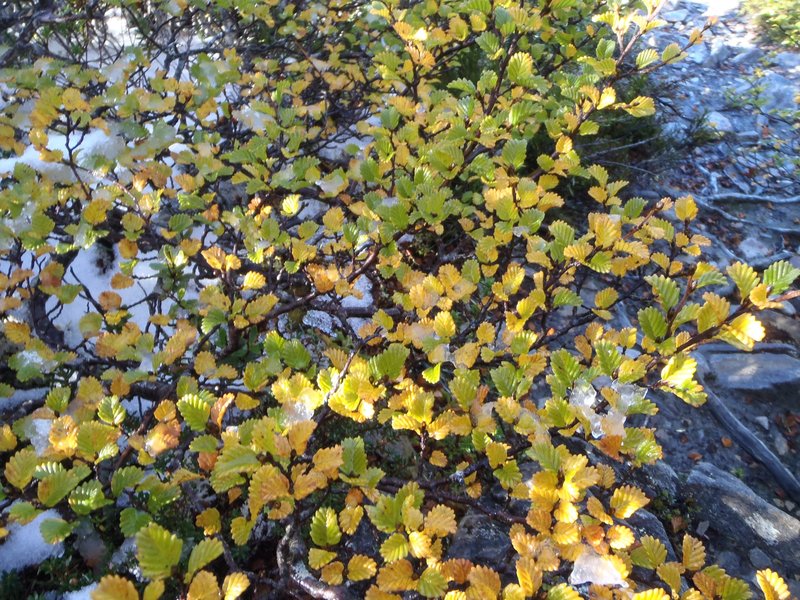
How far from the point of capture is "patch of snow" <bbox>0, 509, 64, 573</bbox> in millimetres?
1538

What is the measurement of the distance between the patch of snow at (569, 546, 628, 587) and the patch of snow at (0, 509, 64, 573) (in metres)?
1.48

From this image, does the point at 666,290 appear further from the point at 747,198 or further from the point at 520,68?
the point at 747,198

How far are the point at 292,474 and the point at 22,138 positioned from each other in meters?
2.70

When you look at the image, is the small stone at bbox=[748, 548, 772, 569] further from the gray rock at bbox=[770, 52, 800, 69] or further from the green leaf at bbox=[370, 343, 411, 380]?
the gray rock at bbox=[770, 52, 800, 69]

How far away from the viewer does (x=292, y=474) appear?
117 cm

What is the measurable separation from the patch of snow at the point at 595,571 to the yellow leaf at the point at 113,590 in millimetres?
922

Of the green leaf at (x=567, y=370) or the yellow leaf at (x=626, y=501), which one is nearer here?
the yellow leaf at (x=626, y=501)

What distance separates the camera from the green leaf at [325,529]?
1237mm

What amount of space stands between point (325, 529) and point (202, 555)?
0.99ft

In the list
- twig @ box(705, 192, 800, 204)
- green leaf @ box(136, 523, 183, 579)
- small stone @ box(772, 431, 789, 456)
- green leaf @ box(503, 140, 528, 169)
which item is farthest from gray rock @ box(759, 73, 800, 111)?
green leaf @ box(136, 523, 183, 579)

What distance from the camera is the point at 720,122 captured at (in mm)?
5402

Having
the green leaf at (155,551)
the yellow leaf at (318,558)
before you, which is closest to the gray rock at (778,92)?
the yellow leaf at (318,558)

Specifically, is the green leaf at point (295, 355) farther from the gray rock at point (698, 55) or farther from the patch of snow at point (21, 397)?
the gray rock at point (698, 55)

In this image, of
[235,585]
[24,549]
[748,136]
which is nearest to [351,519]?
[235,585]
